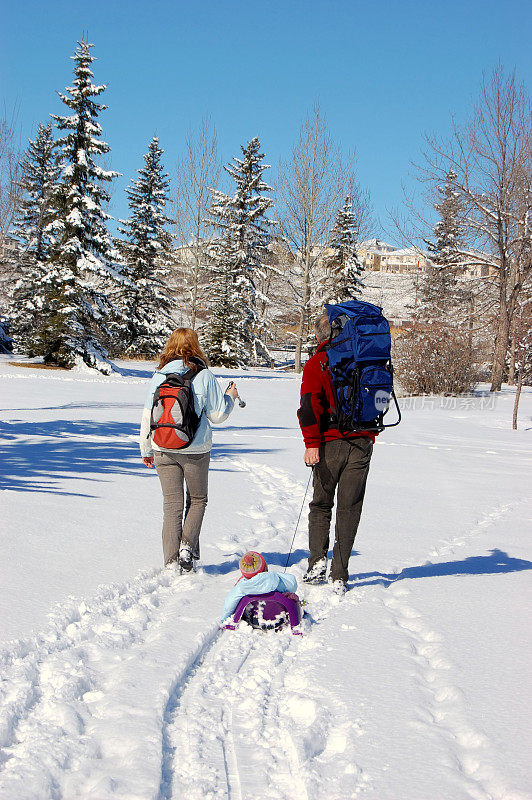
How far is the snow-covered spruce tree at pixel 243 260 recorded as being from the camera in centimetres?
3641

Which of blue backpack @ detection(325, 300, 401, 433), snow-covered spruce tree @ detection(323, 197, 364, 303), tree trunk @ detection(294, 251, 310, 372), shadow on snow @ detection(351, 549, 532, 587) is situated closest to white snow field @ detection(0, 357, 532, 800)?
shadow on snow @ detection(351, 549, 532, 587)

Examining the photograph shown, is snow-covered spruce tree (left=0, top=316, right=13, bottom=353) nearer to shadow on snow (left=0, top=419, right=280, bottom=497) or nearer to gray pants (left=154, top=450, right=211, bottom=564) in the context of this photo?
shadow on snow (left=0, top=419, right=280, bottom=497)

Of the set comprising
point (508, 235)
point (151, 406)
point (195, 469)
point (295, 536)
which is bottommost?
point (295, 536)

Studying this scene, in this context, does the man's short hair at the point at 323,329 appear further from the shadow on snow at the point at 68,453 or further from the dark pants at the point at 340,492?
the shadow on snow at the point at 68,453

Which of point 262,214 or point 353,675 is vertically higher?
point 262,214

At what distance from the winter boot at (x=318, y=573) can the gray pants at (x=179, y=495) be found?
2.73 feet

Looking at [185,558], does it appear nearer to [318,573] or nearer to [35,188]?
[318,573]

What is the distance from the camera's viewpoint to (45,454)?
8.22m

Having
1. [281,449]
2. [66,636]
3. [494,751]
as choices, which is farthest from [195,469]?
[281,449]

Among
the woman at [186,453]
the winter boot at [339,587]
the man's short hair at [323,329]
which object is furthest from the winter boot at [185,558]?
the man's short hair at [323,329]

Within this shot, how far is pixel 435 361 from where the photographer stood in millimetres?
21906

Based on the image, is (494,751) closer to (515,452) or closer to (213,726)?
(213,726)

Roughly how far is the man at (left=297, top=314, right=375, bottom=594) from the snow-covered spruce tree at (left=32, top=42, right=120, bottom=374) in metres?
21.6

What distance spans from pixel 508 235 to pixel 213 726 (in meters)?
25.4
